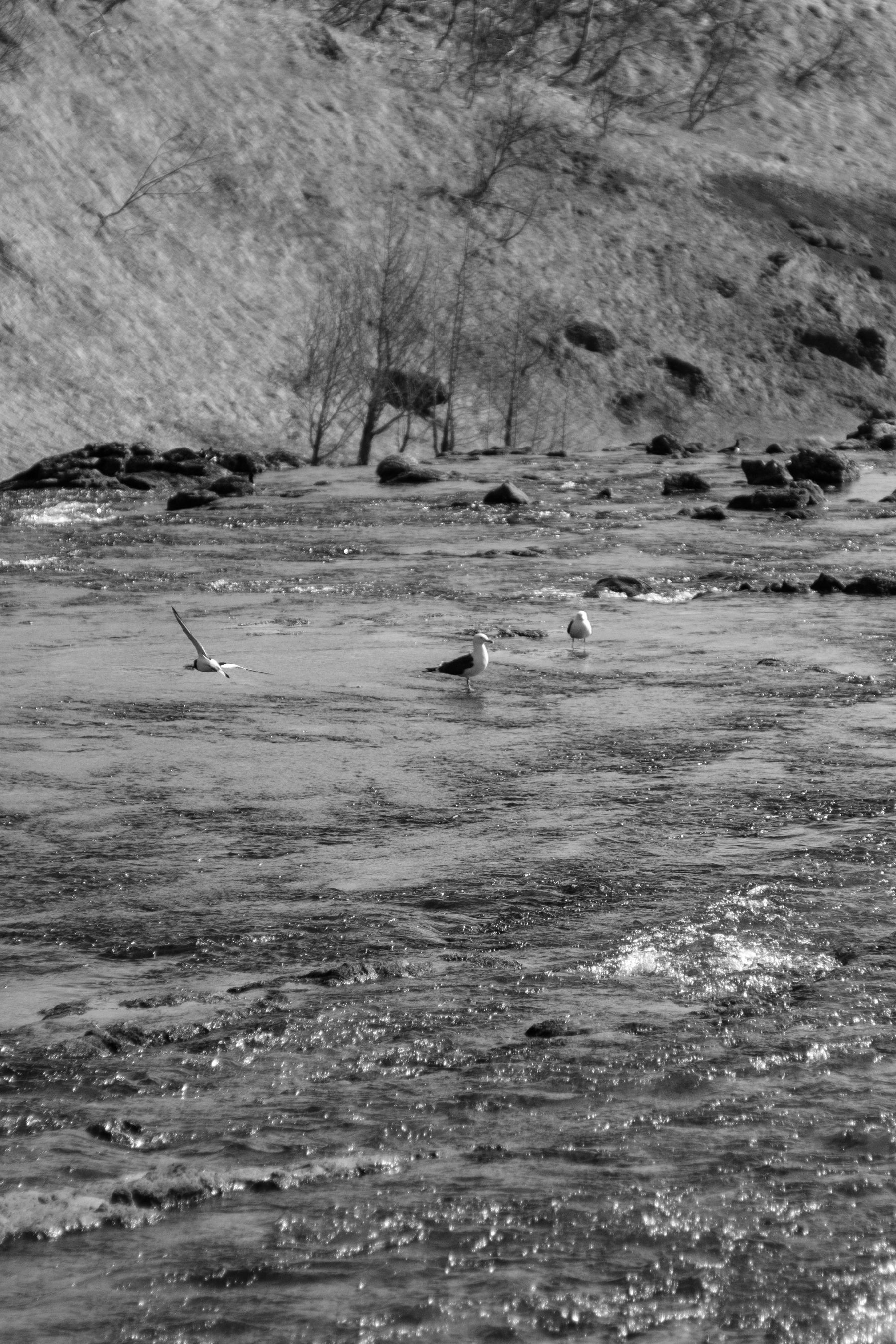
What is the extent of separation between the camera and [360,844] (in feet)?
33.3

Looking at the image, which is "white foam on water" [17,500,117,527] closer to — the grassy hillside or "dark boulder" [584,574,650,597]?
the grassy hillside

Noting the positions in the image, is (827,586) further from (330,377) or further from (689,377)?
(689,377)

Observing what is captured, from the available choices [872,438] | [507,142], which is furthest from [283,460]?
[507,142]

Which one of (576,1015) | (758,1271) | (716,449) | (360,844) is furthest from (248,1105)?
(716,449)

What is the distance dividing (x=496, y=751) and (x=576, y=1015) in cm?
510

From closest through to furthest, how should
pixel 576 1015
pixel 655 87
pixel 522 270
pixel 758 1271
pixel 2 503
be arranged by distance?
pixel 758 1271, pixel 576 1015, pixel 2 503, pixel 522 270, pixel 655 87

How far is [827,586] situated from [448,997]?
559 inches

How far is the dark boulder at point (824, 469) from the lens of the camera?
37.2 metres

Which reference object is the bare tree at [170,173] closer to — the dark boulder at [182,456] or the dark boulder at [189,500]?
the dark boulder at [182,456]

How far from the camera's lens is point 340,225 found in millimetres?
59344

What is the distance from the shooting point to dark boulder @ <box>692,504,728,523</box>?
3031 cm

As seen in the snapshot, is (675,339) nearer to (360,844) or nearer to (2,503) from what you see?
(2,503)

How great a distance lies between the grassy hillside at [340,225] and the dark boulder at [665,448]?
6.35 m

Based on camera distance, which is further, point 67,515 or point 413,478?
point 413,478
